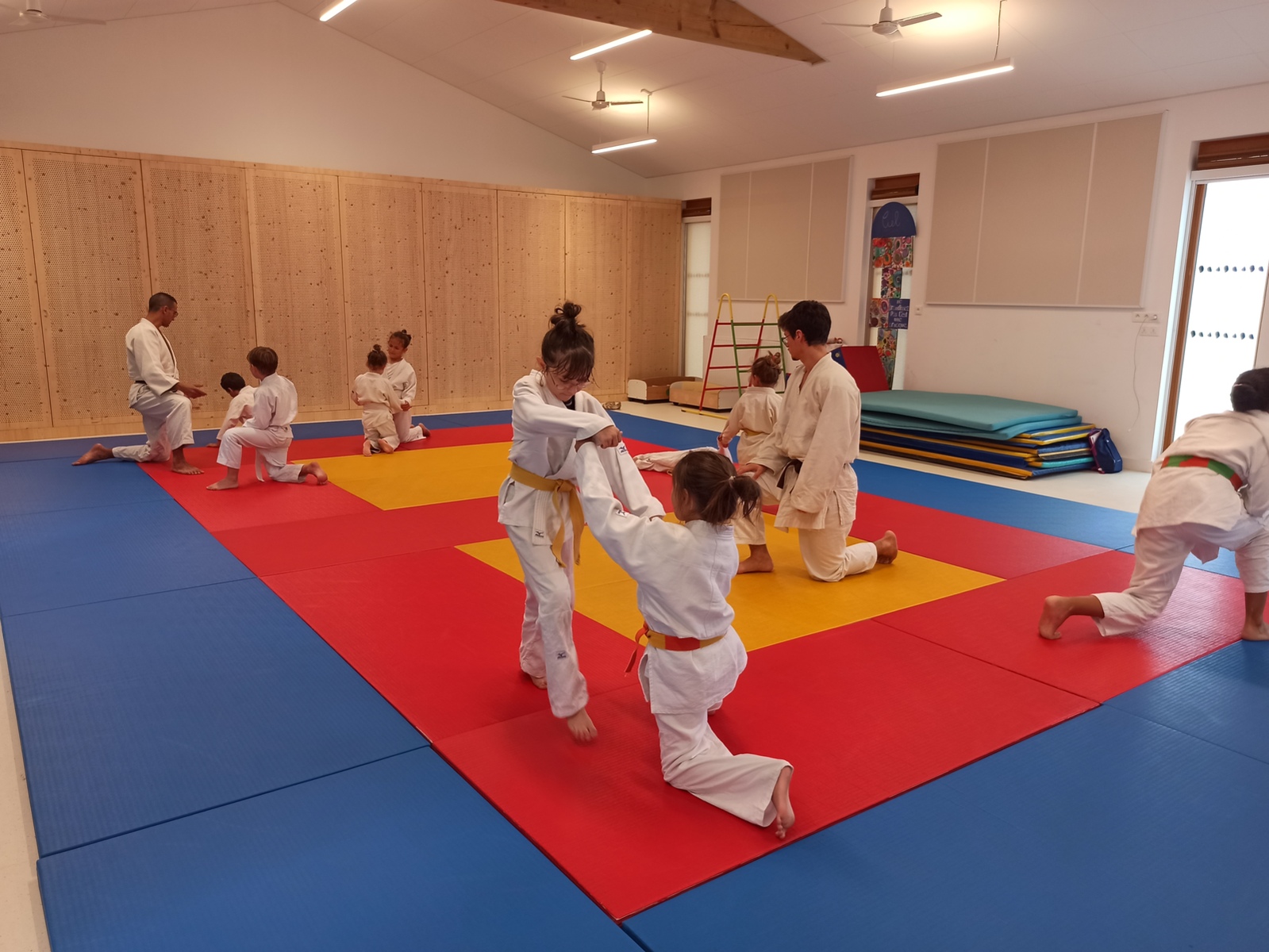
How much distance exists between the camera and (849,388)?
4.80 metres

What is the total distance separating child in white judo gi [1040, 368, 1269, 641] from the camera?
388 centimetres

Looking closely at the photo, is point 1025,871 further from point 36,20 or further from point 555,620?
point 36,20

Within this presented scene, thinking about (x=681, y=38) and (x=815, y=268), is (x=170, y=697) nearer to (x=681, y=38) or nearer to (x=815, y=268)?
(x=681, y=38)

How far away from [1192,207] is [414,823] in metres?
9.18

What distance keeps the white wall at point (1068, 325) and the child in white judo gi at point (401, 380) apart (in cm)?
591

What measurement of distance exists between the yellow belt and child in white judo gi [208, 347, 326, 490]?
4457mm

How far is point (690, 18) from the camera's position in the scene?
862 centimetres

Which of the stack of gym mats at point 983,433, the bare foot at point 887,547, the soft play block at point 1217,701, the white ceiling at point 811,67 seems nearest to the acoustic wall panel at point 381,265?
the white ceiling at point 811,67

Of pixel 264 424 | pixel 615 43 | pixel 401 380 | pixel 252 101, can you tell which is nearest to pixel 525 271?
pixel 252 101

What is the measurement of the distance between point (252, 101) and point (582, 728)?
35.5 feet

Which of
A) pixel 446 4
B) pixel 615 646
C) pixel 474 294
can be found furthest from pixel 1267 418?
pixel 474 294

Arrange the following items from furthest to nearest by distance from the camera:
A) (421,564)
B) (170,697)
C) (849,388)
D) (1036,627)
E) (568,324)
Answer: (421,564), (849,388), (1036,627), (170,697), (568,324)

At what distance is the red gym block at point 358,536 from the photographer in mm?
5328

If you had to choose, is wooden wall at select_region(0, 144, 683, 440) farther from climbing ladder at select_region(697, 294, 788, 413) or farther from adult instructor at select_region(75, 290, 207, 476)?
adult instructor at select_region(75, 290, 207, 476)
